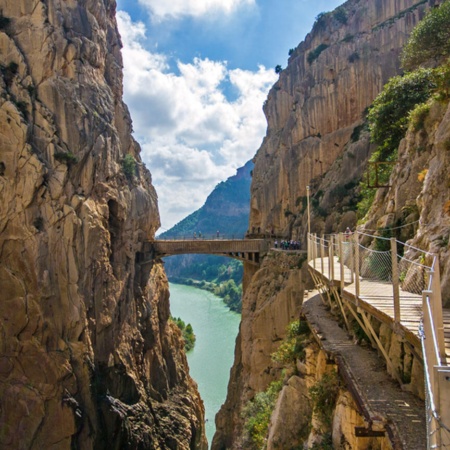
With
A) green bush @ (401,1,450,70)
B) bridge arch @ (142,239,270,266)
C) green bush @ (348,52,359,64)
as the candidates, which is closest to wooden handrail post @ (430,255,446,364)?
green bush @ (401,1,450,70)

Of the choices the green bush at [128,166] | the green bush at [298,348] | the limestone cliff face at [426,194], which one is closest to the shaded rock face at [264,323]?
the green bush at [298,348]

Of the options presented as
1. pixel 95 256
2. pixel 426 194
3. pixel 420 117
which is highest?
pixel 420 117

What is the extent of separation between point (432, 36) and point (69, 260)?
2432cm

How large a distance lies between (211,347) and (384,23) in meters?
44.2

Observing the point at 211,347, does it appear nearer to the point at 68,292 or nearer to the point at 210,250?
the point at 210,250

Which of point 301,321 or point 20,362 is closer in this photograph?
point 301,321

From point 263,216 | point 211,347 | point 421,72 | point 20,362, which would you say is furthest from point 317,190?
point 211,347

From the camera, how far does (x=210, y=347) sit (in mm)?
55969

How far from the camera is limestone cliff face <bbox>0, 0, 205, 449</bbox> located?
21.1 metres

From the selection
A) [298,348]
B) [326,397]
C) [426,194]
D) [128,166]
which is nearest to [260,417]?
[298,348]

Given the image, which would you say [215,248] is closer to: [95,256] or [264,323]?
[264,323]

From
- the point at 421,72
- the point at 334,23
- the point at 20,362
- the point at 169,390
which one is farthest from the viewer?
the point at 334,23

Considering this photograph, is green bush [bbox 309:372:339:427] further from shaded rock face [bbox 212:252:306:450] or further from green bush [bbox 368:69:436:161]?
green bush [bbox 368:69:436:161]

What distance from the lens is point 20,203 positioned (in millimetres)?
22047
